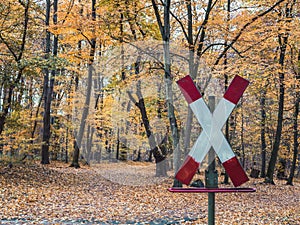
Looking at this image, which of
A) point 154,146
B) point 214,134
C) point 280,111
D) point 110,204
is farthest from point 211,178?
point 154,146

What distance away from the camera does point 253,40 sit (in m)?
12.1

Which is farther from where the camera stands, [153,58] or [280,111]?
[280,111]

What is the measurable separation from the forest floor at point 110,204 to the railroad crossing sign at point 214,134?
423 cm

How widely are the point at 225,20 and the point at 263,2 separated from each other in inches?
83.1

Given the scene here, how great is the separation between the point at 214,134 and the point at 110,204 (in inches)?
271

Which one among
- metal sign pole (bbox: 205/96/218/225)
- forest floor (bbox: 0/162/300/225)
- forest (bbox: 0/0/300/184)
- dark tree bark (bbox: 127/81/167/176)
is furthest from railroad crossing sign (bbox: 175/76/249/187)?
dark tree bark (bbox: 127/81/167/176)

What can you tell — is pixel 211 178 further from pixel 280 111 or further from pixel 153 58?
pixel 280 111

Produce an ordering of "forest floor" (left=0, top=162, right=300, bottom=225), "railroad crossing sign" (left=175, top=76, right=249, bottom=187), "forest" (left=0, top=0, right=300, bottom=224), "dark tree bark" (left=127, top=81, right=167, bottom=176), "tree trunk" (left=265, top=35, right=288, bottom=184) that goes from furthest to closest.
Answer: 1. "dark tree bark" (left=127, top=81, right=167, bottom=176)
2. "tree trunk" (left=265, top=35, right=288, bottom=184)
3. "forest" (left=0, top=0, right=300, bottom=224)
4. "forest floor" (left=0, top=162, right=300, bottom=225)
5. "railroad crossing sign" (left=175, top=76, right=249, bottom=187)

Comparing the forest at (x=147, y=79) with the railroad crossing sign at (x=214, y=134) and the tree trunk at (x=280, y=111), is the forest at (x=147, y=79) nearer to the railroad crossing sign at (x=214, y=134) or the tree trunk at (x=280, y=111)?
the tree trunk at (x=280, y=111)

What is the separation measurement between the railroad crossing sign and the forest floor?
4.23 m

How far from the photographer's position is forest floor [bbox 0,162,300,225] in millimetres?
6977

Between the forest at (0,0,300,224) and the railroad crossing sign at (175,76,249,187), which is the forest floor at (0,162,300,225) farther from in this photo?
the railroad crossing sign at (175,76,249,187)

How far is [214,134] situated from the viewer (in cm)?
272

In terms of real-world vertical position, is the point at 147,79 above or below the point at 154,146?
above
